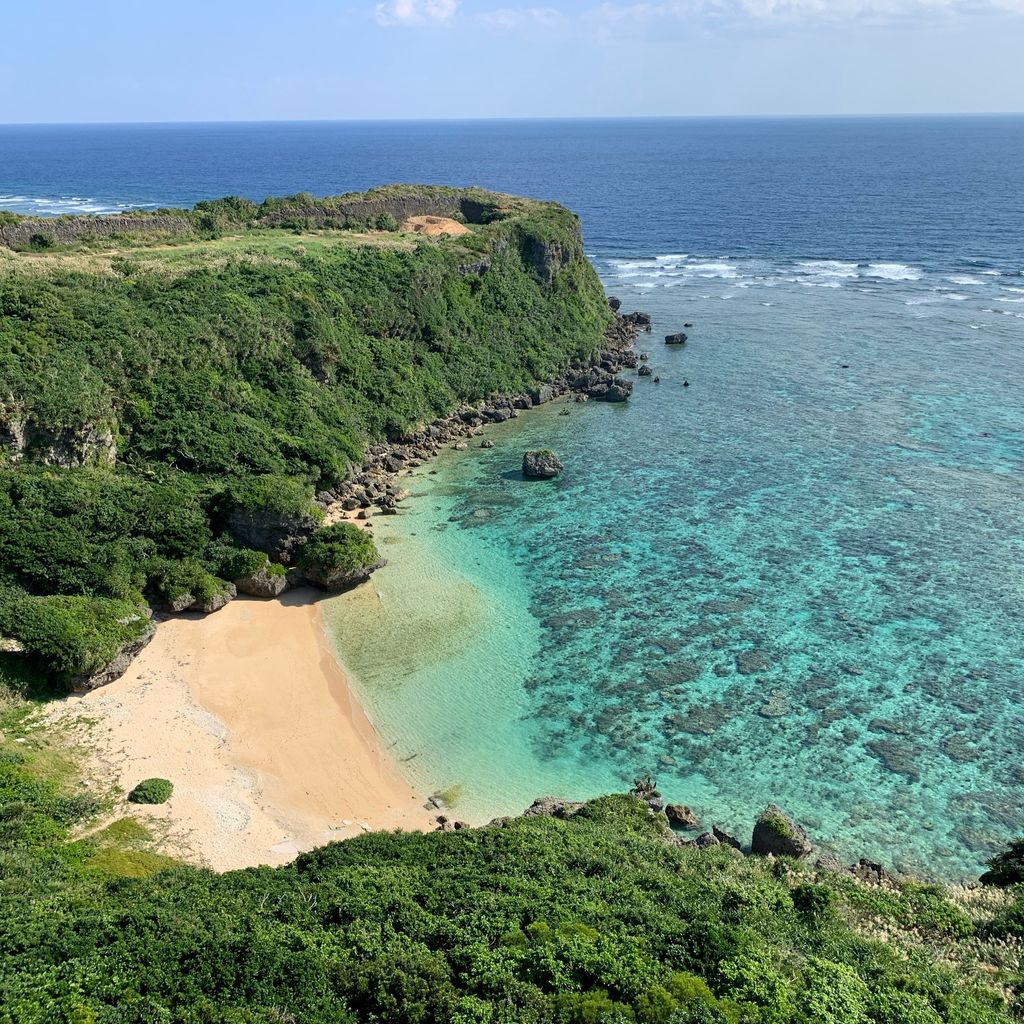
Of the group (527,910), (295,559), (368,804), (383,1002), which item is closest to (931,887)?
(527,910)

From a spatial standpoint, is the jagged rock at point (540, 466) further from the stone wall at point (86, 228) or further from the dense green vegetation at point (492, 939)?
the stone wall at point (86, 228)

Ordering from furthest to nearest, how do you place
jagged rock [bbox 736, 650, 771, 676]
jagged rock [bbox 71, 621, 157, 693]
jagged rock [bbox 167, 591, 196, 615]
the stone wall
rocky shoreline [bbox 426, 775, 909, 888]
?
the stone wall
jagged rock [bbox 167, 591, 196, 615]
jagged rock [bbox 736, 650, 771, 676]
jagged rock [bbox 71, 621, 157, 693]
rocky shoreline [bbox 426, 775, 909, 888]

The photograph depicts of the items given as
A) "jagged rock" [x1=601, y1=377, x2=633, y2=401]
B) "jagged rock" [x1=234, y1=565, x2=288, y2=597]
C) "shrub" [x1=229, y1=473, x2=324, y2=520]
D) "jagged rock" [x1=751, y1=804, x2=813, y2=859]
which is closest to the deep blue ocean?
"jagged rock" [x1=601, y1=377, x2=633, y2=401]

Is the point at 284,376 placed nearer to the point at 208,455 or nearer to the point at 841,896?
the point at 208,455

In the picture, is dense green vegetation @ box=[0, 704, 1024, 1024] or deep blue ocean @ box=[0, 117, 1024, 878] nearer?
dense green vegetation @ box=[0, 704, 1024, 1024]

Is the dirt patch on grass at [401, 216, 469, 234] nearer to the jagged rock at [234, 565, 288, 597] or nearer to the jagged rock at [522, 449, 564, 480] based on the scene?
the jagged rock at [522, 449, 564, 480]

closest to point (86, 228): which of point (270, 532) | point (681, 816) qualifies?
point (270, 532)
